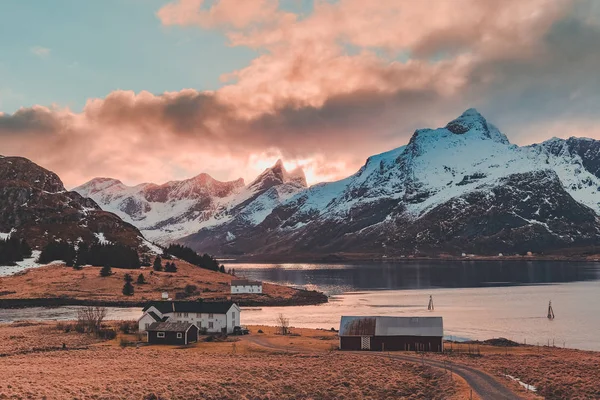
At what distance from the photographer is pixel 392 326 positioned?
7450 centimetres

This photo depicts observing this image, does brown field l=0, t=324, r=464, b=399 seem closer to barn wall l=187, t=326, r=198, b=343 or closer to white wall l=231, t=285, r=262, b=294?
barn wall l=187, t=326, r=198, b=343

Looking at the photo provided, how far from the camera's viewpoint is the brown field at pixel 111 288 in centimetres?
15250

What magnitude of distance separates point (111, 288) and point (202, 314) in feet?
253

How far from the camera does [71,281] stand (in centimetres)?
16562

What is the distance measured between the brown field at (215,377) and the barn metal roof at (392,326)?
29.2ft

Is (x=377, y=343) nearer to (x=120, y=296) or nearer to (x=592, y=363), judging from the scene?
(x=592, y=363)

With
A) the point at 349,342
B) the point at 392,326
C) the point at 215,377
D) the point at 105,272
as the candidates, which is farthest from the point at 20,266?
the point at 215,377

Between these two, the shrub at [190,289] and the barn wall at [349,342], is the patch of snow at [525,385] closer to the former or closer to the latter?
the barn wall at [349,342]

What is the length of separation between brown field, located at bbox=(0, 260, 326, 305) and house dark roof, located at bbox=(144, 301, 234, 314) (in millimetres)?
53661

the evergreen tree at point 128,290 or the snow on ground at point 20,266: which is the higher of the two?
the snow on ground at point 20,266

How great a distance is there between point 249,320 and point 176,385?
248 ft

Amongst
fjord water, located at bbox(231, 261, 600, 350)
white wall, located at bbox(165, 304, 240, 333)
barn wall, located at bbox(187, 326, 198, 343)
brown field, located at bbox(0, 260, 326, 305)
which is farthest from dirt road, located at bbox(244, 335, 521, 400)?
brown field, located at bbox(0, 260, 326, 305)

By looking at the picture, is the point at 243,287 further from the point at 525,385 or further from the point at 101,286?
the point at 525,385

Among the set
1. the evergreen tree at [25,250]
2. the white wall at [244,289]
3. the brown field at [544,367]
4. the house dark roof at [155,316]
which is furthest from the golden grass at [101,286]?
the brown field at [544,367]
